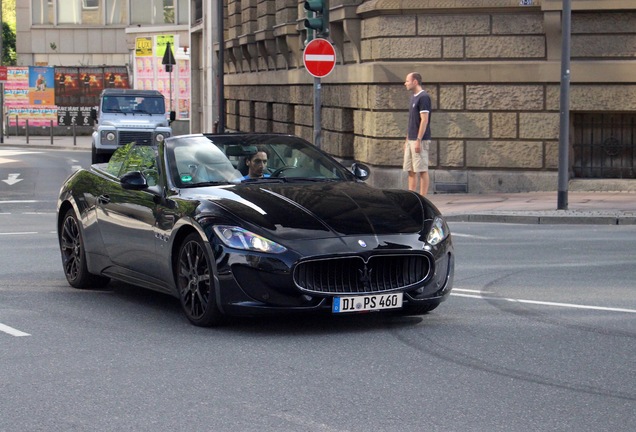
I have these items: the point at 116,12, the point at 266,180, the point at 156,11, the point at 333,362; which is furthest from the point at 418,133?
the point at 116,12

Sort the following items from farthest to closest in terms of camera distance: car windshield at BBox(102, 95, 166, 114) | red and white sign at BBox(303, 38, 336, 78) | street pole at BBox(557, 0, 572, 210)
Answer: car windshield at BBox(102, 95, 166, 114)
red and white sign at BBox(303, 38, 336, 78)
street pole at BBox(557, 0, 572, 210)

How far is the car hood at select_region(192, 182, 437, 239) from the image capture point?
28.1 ft

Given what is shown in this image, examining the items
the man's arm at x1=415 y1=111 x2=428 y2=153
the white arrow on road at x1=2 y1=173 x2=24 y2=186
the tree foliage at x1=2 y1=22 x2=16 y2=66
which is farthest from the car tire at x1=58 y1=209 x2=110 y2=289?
the tree foliage at x1=2 y1=22 x2=16 y2=66

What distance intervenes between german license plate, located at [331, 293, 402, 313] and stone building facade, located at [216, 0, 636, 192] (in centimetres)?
1424

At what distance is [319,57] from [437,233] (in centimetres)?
1236

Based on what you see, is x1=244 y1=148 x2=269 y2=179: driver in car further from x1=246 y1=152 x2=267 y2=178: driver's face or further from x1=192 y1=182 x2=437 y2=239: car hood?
x1=192 y1=182 x2=437 y2=239: car hood

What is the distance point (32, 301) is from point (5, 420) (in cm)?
411

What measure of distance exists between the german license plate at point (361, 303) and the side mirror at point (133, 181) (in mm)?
2027

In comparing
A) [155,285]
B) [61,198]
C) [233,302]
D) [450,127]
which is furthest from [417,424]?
[450,127]

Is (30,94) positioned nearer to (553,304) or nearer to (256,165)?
(256,165)

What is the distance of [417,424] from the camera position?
20.1 ft

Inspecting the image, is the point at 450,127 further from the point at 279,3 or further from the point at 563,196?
the point at 279,3

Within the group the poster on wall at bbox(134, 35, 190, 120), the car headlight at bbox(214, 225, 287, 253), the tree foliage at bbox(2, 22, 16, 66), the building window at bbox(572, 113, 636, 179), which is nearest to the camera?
the car headlight at bbox(214, 225, 287, 253)

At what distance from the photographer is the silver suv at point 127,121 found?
3588 cm
